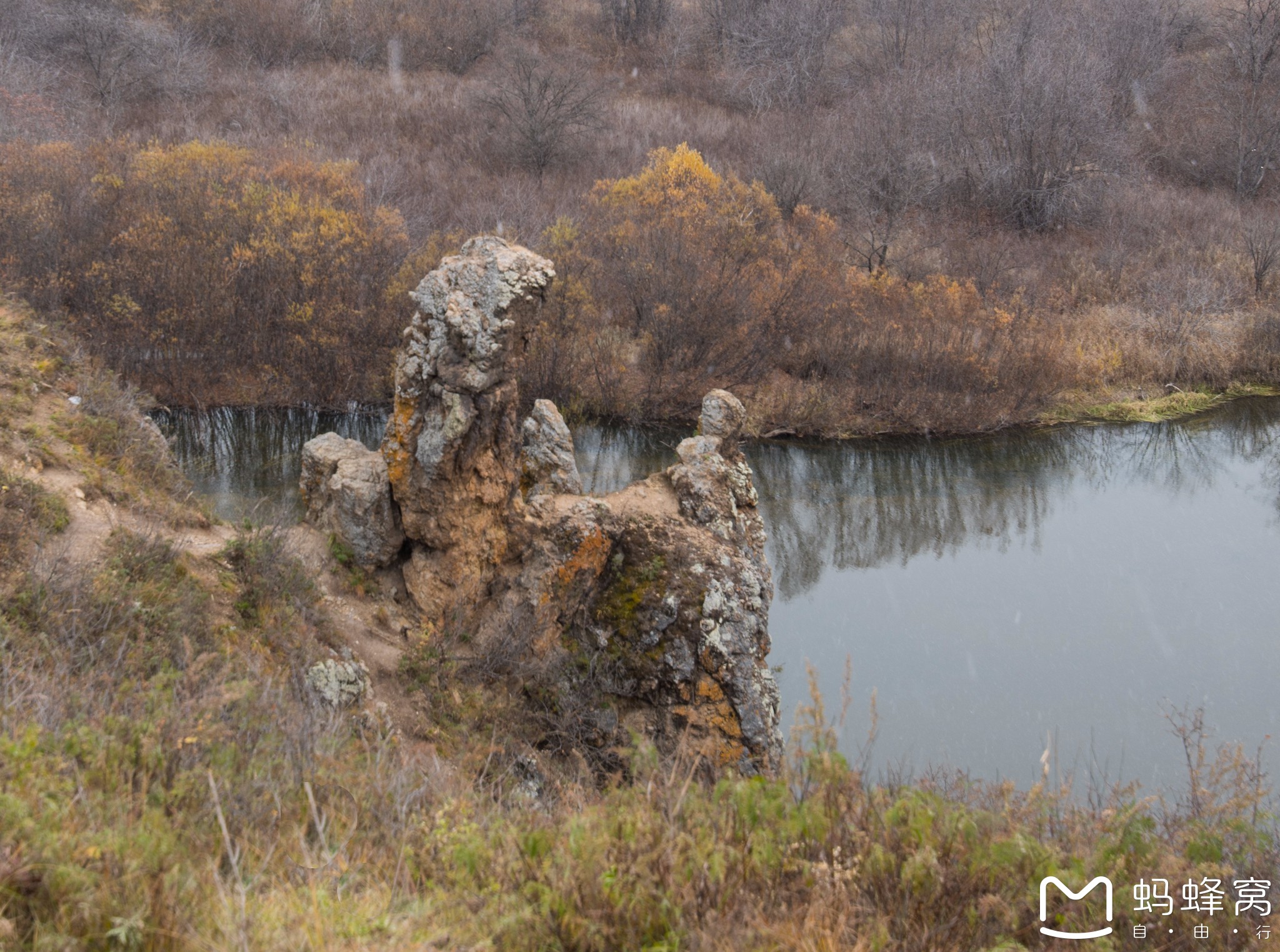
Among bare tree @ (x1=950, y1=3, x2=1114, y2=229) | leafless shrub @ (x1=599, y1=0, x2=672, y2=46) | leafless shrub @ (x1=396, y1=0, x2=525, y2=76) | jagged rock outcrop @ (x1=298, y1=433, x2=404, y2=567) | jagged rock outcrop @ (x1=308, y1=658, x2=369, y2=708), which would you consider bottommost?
jagged rock outcrop @ (x1=308, y1=658, x2=369, y2=708)

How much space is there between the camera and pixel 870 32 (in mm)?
38531

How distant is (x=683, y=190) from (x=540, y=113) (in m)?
8.93

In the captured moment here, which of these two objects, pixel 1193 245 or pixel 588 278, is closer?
pixel 588 278

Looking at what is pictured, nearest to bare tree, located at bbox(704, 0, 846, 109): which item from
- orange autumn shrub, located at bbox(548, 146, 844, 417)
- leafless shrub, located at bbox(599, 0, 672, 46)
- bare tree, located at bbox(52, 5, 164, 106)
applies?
leafless shrub, located at bbox(599, 0, 672, 46)

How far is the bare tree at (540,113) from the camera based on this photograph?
26.3 meters

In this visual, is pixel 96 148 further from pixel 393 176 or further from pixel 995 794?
pixel 995 794

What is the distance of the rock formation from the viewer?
7.48 m

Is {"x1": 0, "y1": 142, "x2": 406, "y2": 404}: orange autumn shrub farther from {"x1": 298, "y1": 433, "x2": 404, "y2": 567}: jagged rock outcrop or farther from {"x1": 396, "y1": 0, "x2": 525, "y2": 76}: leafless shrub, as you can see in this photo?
{"x1": 396, "y1": 0, "x2": 525, "y2": 76}: leafless shrub

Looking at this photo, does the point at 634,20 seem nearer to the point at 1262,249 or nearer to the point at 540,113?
the point at 540,113

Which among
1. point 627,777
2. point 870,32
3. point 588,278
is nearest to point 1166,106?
point 870,32

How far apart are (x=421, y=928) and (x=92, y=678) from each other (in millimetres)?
2752

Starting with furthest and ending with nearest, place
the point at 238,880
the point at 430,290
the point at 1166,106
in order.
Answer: the point at 1166,106
the point at 430,290
the point at 238,880

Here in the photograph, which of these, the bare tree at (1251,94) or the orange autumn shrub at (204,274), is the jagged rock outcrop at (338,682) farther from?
the bare tree at (1251,94)

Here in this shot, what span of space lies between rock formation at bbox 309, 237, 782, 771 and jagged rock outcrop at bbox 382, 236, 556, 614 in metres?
0.01
